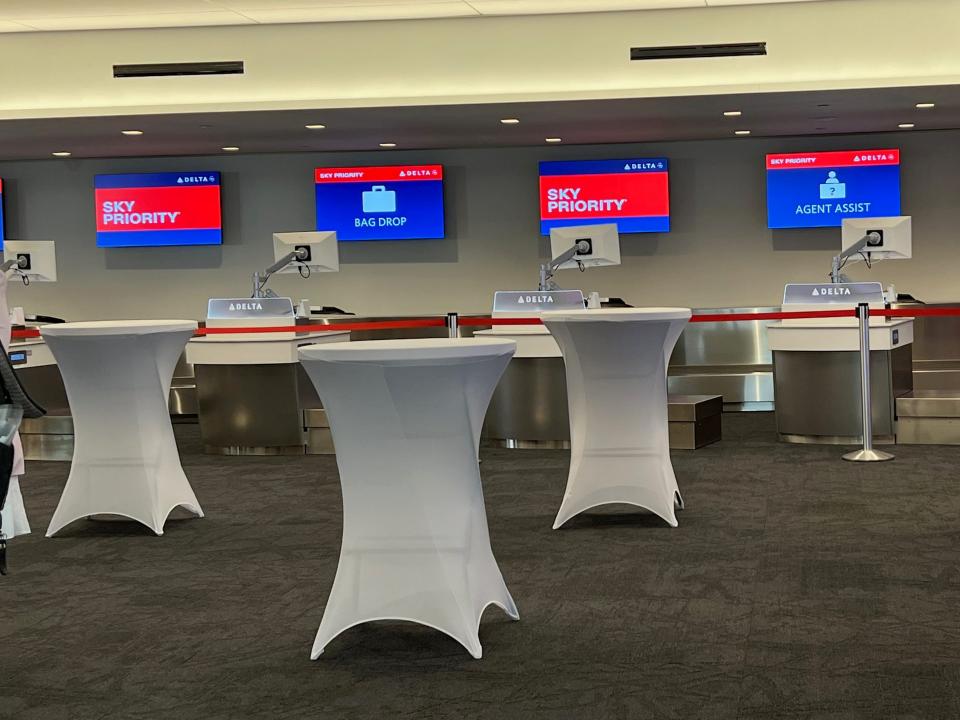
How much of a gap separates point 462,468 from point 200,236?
890 cm

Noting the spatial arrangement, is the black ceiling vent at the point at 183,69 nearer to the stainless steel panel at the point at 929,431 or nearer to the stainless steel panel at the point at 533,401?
the stainless steel panel at the point at 533,401

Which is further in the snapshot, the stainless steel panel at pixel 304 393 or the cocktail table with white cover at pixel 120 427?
the stainless steel panel at pixel 304 393

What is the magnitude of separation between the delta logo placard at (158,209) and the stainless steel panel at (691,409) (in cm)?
568

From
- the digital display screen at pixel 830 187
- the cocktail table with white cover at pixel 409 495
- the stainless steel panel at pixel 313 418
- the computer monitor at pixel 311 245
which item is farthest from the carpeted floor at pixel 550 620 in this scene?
the digital display screen at pixel 830 187

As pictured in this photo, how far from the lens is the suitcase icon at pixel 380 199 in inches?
452

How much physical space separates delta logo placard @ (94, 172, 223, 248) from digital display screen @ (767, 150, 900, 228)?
5447mm

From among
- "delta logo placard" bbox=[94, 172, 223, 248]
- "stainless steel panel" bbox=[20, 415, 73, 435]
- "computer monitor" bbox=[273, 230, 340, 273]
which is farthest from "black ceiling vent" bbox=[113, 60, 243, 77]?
"stainless steel panel" bbox=[20, 415, 73, 435]

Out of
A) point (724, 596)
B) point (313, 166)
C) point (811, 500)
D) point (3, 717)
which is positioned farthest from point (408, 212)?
point (3, 717)

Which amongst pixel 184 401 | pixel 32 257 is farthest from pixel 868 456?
pixel 184 401

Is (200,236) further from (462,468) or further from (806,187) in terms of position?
(462,468)

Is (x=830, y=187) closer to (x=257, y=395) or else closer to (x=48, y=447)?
(x=257, y=395)

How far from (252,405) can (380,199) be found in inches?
159

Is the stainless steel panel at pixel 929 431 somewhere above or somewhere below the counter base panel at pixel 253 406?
below

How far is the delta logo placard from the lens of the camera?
11.7 m
